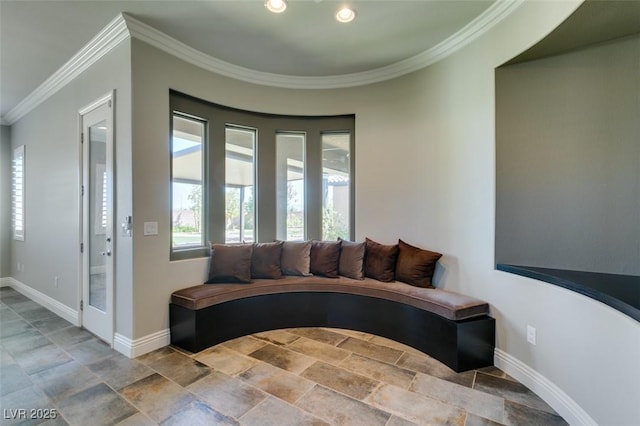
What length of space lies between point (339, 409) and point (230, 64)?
3.45 metres

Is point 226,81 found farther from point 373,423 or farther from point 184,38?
point 373,423

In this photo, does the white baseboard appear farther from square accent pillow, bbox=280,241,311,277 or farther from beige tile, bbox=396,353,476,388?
beige tile, bbox=396,353,476,388

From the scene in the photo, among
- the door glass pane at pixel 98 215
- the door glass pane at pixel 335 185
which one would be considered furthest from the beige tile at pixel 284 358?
the door glass pane at pixel 98 215

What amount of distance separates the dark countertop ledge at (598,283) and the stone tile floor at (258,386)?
32.1 inches

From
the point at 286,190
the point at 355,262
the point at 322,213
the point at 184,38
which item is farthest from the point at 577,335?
the point at 184,38

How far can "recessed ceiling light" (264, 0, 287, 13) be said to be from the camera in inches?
89.8

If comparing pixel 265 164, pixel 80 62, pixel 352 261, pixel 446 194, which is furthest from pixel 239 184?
pixel 446 194

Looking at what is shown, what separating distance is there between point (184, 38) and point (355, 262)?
9.31 ft

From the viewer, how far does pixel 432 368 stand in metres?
2.39

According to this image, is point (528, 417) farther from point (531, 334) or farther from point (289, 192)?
point (289, 192)

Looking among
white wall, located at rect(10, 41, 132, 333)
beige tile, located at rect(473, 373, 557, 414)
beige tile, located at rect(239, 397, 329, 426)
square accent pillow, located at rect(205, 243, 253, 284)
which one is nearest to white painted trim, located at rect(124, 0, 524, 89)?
white wall, located at rect(10, 41, 132, 333)

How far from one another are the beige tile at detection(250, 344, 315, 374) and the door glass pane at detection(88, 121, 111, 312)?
169cm

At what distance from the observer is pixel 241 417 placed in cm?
181

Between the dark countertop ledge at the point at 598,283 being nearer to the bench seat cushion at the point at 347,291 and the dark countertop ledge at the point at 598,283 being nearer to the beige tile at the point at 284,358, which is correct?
the bench seat cushion at the point at 347,291
